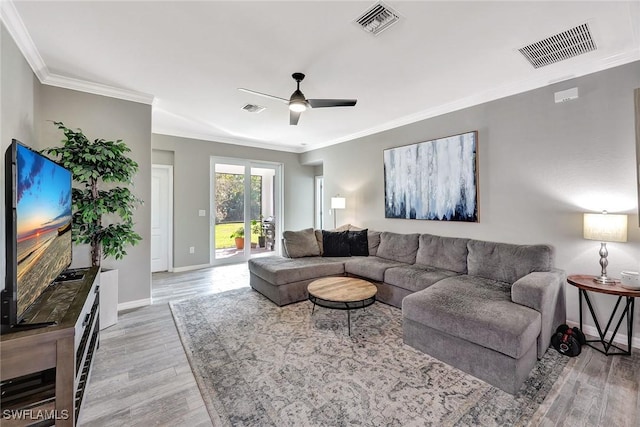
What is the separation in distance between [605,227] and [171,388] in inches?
147

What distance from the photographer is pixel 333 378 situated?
2.00 m

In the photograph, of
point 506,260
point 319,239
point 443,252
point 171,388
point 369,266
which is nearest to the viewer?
point 171,388

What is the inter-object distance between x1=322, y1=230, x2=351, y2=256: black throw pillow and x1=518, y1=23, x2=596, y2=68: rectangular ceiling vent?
3.09 meters

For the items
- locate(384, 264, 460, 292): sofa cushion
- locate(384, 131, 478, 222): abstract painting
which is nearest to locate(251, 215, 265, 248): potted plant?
locate(384, 131, 478, 222): abstract painting

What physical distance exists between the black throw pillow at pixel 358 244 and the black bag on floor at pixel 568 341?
244cm

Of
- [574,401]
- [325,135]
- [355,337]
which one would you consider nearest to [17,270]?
[355,337]

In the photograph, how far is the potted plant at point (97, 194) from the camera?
262cm

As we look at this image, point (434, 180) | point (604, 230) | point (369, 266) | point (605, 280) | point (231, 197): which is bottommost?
point (369, 266)

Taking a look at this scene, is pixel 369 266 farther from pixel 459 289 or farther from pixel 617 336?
pixel 617 336

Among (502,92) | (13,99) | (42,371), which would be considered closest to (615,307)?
(502,92)

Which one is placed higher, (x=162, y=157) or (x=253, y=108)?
(x=253, y=108)

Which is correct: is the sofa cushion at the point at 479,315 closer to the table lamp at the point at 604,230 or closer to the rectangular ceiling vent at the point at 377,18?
the table lamp at the point at 604,230

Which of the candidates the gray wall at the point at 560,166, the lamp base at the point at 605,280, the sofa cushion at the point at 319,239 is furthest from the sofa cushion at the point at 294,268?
the lamp base at the point at 605,280

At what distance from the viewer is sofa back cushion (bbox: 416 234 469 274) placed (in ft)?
10.9
